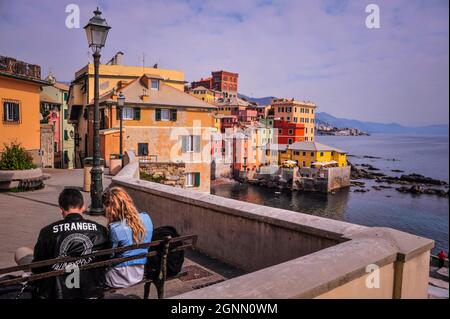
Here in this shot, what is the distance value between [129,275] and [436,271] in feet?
86.2

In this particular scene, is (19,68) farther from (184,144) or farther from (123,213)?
(184,144)

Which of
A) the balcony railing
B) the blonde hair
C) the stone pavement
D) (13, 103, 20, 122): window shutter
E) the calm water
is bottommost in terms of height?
the calm water

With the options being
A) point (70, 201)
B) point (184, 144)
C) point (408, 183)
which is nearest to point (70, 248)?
point (70, 201)

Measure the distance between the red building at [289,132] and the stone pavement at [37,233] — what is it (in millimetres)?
78236

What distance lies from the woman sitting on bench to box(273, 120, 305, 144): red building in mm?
85947

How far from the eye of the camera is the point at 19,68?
59.3 feet

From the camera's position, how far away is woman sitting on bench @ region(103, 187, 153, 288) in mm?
3508

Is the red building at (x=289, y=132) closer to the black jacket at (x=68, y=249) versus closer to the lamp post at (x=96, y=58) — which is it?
the lamp post at (x=96, y=58)

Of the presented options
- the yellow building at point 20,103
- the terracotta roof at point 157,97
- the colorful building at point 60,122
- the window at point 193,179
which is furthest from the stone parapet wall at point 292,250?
the colorful building at point 60,122

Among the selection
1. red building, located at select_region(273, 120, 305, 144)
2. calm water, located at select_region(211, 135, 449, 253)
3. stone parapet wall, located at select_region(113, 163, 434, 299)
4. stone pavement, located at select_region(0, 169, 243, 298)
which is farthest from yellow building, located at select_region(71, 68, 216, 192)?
red building, located at select_region(273, 120, 305, 144)

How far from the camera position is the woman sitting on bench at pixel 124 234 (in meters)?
3.51

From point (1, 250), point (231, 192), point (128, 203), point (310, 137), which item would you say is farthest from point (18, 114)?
point (310, 137)

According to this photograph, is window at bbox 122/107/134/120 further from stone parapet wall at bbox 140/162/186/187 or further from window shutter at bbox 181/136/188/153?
stone parapet wall at bbox 140/162/186/187
